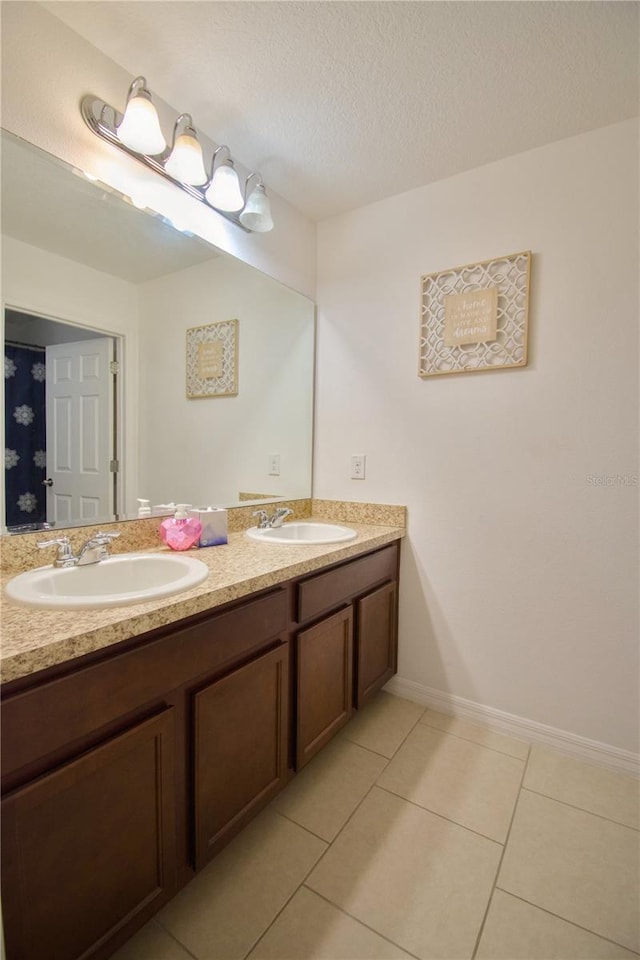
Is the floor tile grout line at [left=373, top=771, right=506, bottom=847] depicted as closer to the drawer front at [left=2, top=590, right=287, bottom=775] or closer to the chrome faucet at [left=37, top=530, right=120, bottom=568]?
the drawer front at [left=2, top=590, right=287, bottom=775]

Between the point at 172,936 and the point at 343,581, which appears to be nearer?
the point at 172,936

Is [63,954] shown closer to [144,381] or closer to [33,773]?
[33,773]

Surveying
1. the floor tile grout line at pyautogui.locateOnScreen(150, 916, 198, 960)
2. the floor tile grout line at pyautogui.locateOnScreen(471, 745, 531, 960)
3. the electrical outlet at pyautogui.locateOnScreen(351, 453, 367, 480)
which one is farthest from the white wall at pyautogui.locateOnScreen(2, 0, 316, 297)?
the floor tile grout line at pyautogui.locateOnScreen(471, 745, 531, 960)

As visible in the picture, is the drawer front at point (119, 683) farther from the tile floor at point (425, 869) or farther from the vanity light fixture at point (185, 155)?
the vanity light fixture at point (185, 155)

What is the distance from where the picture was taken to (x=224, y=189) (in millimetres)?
1522

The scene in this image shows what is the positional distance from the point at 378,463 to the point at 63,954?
1.75 meters

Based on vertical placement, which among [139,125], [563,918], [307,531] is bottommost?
[563,918]

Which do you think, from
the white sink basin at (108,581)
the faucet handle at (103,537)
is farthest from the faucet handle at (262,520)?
the faucet handle at (103,537)

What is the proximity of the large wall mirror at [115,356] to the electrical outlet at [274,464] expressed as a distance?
0.06 feet

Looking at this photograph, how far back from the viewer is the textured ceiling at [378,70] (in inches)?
45.2

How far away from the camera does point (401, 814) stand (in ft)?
4.47

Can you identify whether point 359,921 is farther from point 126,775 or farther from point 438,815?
point 126,775

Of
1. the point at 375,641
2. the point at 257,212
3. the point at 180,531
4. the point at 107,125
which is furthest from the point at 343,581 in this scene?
the point at 107,125

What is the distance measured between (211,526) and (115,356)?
2.15 ft
